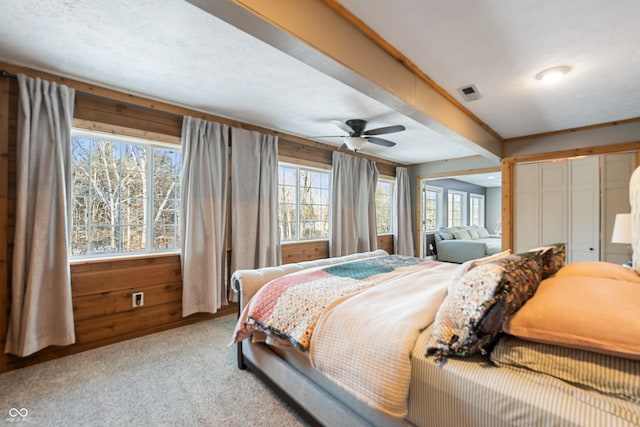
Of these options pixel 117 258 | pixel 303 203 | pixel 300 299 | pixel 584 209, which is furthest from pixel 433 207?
pixel 117 258

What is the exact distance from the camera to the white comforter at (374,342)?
1.14 metres

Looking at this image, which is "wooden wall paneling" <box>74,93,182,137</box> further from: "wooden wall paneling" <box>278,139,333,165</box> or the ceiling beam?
the ceiling beam

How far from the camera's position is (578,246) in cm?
381

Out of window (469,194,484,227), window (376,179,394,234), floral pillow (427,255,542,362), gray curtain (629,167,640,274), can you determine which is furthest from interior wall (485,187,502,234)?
floral pillow (427,255,542,362)

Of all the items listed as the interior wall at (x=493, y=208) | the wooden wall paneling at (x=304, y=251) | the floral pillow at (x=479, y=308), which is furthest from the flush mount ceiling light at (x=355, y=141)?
the interior wall at (x=493, y=208)

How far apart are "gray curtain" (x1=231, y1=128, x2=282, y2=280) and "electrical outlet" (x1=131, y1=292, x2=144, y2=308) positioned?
974 mm

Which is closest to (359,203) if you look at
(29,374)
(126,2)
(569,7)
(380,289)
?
(380,289)

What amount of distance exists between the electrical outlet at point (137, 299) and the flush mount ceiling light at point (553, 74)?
414cm

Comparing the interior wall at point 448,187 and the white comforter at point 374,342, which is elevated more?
the interior wall at point 448,187

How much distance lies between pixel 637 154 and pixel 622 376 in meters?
4.00

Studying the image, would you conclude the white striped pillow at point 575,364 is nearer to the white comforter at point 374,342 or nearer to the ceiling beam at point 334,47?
the white comforter at point 374,342

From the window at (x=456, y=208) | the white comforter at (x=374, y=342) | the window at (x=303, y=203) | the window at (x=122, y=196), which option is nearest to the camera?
the white comforter at (x=374, y=342)

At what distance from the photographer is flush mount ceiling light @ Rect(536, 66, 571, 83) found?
87.0 inches

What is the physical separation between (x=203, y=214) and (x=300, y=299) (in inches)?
76.2
